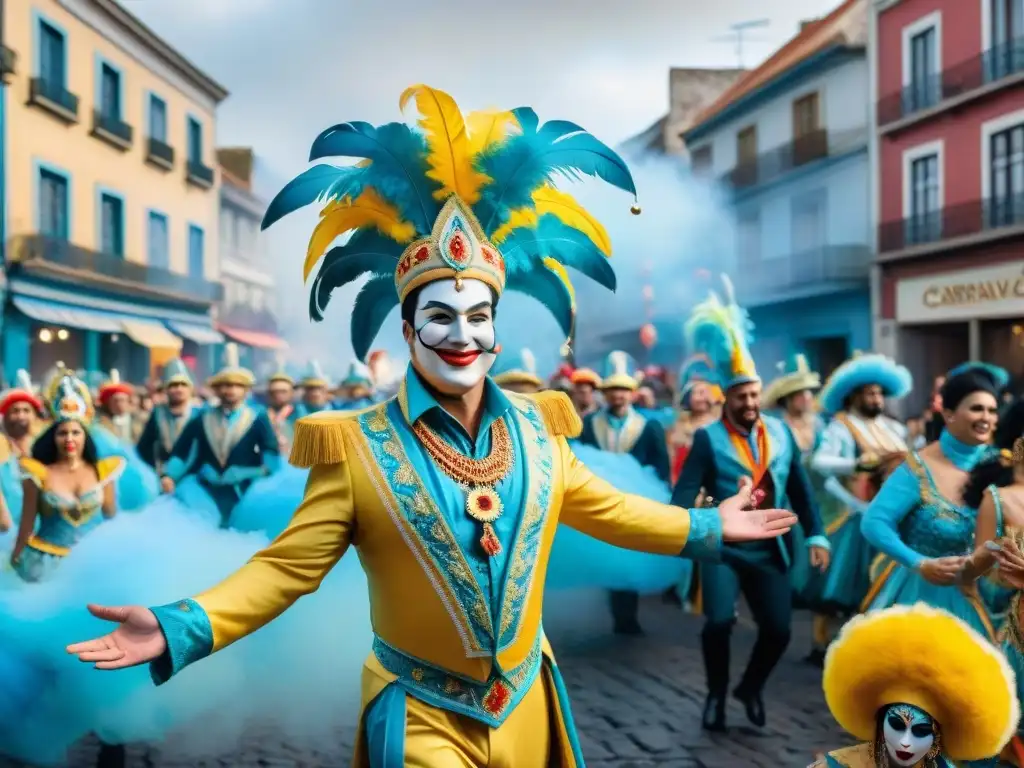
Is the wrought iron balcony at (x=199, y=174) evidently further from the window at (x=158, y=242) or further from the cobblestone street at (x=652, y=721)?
the cobblestone street at (x=652, y=721)

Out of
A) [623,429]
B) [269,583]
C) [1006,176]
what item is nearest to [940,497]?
[269,583]

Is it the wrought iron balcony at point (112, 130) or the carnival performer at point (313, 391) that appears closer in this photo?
the carnival performer at point (313, 391)

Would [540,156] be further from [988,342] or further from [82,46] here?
[82,46]

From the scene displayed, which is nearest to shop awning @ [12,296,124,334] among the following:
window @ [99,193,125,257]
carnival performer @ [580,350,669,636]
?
window @ [99,193,125,257]

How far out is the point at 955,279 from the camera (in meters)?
17.6

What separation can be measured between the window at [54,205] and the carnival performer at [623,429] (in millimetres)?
13997

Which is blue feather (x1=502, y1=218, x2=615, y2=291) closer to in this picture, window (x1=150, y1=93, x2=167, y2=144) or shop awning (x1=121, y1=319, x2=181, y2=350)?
shop awning (x1=121, y1=319, x2=181, y2=350)

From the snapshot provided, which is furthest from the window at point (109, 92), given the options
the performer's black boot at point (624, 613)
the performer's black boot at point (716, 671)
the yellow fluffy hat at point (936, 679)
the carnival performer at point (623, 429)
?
the yellow fluffy hat at point (936, 679)

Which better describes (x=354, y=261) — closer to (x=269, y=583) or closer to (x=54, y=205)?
(x=269, y=583)

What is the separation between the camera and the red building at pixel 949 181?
1647 centimetres

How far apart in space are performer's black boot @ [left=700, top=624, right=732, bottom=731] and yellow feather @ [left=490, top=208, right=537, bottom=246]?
3092mm

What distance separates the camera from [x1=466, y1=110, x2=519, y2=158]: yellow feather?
9.92ft

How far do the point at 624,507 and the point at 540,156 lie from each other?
0.99 meters

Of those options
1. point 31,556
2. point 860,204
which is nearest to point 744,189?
point 860,204
